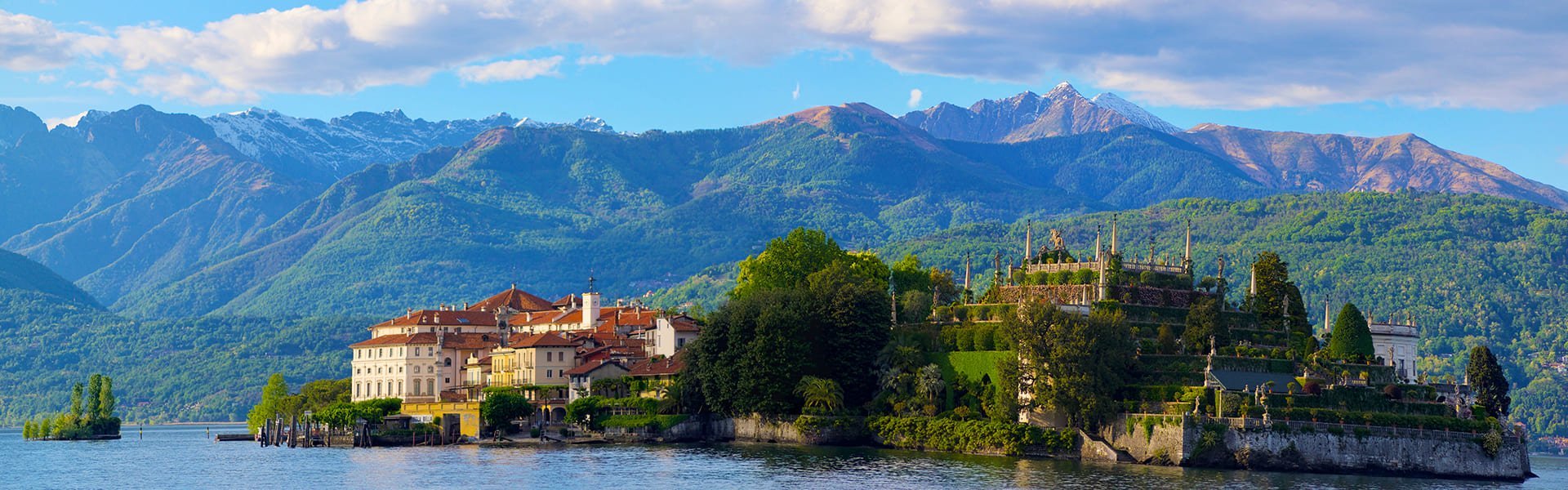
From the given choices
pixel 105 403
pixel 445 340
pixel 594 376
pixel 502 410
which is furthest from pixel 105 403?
pixel 594 376

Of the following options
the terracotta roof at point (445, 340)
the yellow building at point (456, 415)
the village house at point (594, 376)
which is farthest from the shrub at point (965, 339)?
the terracotta roof at point (445, 340)

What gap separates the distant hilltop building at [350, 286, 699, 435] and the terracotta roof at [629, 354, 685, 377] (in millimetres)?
133

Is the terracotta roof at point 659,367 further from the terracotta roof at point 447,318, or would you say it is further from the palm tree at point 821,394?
the terracotta roof at point 447,318

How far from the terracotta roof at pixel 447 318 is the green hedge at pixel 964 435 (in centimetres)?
5348

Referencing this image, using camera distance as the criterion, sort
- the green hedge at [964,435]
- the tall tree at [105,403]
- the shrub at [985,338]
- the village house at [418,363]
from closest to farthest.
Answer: the green hedge at [964,435]
the shrub at [985,338]
the village house at [418,363]
the tall tree at [105,403]

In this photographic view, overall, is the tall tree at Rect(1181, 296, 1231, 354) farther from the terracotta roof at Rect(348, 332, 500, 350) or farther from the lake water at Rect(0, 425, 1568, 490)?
the terracotta roof at Rect(348, 332, 500, 350)

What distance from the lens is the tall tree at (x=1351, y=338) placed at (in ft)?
396

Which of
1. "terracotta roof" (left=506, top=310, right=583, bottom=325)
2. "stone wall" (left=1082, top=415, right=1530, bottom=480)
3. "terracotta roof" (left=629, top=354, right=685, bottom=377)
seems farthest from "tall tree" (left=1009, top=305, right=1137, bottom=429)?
"terracotta roof" (left=506, top=310, right=583, bottom=325)

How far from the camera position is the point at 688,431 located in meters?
137

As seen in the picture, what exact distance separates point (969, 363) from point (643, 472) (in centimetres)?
2582

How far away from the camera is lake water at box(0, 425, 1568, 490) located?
98250mm

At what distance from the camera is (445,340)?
16175 cm

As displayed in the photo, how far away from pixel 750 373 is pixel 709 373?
438 centimetres

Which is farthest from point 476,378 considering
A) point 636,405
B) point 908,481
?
point 908,481
